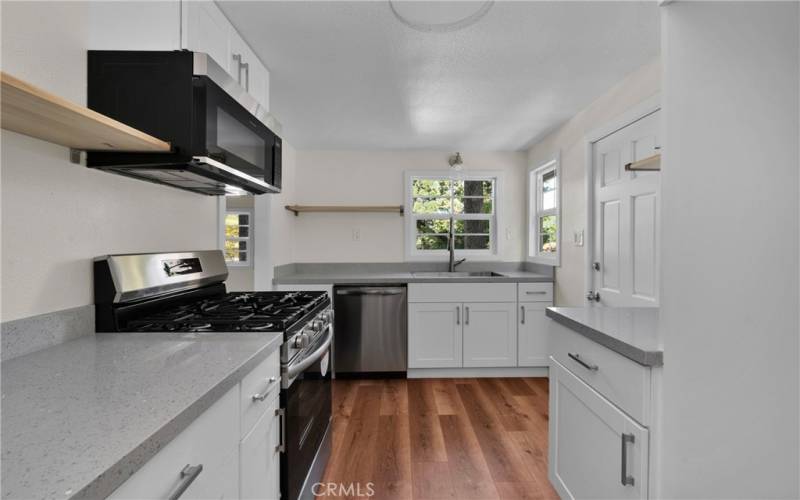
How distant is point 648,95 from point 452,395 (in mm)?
2340

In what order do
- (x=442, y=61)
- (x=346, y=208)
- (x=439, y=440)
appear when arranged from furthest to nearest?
(x=346, y=208)
(x=439, y=440)
(x=442, y=61)

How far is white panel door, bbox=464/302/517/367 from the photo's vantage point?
3227mm

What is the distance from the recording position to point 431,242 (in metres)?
3.94

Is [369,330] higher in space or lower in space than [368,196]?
lower

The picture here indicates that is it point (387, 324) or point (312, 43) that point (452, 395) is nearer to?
point (387, 324)

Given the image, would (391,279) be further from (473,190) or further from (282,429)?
(282,429)

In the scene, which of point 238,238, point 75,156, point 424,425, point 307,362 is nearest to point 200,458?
point 307,362

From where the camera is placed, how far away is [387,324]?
320 centimetres

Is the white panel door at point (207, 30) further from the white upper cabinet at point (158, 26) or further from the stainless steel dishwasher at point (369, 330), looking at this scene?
the stainless steel dishwasher at point (369, 330)

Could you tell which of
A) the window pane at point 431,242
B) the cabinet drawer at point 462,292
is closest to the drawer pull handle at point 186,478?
the cabinet drawer at point 462,292

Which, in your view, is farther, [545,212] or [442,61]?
[545,212]

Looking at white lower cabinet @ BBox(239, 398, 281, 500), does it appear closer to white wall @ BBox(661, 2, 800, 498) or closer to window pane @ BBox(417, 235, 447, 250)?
white wall @ BBox(661, 2, 800, 498)

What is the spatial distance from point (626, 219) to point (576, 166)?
2.48ft

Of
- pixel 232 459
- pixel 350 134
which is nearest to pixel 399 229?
pixel 350 134
